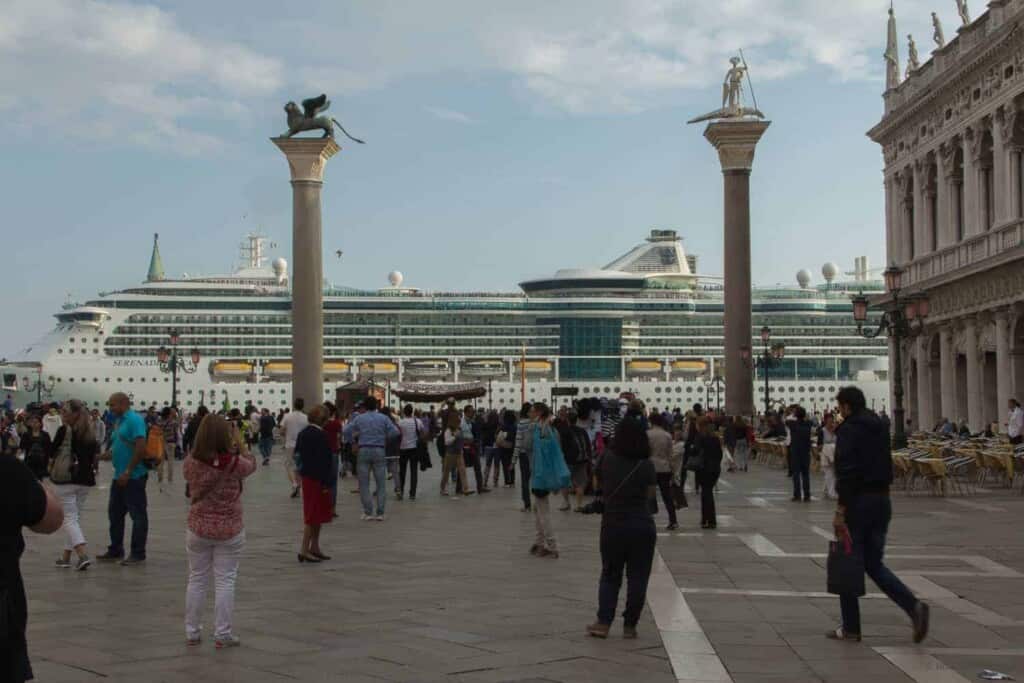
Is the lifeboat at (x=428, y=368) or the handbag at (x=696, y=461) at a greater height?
the lifeboat at (x=428, y=368)

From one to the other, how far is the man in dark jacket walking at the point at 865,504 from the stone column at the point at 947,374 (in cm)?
2949

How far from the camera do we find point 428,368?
87250mm

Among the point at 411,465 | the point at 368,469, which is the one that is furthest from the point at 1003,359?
the point at 368,469

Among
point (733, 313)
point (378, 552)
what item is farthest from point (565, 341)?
point (378, 552)

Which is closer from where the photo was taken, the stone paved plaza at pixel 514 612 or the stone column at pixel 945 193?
the stone paved plaza at pixel 514 612

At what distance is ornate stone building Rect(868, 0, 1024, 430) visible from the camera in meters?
30.9

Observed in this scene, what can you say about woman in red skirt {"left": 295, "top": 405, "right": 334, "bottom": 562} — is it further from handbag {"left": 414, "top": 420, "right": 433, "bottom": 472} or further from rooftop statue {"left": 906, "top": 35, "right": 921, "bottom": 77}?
rooftop statue {"left": 906, "top": 35, "right": 921, "bottom": 77}

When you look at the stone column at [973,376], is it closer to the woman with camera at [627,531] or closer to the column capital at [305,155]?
the column capital at [305,155]

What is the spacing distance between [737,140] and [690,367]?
55977 mm

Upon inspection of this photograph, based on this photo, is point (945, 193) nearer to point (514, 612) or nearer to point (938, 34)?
point (938, 34)

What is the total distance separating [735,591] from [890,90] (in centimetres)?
3471

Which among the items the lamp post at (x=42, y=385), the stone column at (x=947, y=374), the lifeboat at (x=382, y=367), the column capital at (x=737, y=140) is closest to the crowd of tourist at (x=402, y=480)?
the column capital at (x=737, y=140)

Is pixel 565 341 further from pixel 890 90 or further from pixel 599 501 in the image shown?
pixel 599 501

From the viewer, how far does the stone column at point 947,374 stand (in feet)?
118
